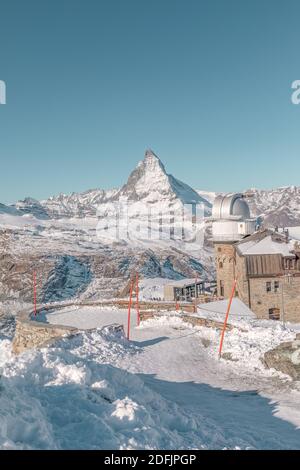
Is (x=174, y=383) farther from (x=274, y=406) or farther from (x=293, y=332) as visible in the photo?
(x=293, y=332)

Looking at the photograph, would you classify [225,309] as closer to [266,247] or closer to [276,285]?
[276,285]

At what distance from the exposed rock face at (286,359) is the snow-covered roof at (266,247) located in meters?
16.0

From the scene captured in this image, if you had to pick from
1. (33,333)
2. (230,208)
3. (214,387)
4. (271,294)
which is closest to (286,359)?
(214,387)

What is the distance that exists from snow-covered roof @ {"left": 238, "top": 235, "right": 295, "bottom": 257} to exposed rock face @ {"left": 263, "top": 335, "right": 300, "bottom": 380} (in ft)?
52.4

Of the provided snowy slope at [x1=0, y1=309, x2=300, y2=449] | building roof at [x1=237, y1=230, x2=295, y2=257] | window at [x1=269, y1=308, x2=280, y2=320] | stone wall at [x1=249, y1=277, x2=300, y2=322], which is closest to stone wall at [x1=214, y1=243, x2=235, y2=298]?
building roof at [x1=237, y1=230, x2=295, y2=257]

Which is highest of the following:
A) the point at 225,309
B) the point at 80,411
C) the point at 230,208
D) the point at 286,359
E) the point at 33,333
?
the point at 230,208

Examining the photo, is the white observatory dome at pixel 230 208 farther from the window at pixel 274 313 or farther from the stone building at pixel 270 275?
the window at pixel 274 313

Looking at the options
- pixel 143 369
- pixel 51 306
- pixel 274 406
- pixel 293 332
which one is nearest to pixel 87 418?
pixel 274 406

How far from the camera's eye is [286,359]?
1862cm

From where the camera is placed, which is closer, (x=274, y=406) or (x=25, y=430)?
(x=25, y=430)

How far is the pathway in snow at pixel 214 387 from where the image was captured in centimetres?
1248

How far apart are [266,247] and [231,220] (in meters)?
4.75
